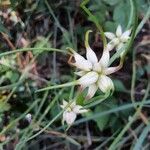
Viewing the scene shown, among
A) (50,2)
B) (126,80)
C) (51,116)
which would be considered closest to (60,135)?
(51,116)

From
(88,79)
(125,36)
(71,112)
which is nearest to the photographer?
(88,79)

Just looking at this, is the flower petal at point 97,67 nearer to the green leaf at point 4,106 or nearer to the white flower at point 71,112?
the white flower at point 71,112

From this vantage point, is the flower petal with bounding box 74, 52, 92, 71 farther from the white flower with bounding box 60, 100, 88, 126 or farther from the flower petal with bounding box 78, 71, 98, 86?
the white flower with bounding box 60, 100, 88, 126

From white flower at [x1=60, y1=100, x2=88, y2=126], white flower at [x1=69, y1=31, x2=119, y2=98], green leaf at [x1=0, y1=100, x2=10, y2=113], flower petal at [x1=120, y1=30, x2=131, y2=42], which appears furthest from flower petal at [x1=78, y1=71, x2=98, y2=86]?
green leaf at [x1=0, y1=100, x2=10, y2=113]

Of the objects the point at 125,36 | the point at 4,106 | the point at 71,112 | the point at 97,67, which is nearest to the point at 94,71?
the point at 97,67

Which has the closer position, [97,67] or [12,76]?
[97,67]

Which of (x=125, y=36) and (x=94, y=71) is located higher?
(x=94, y=71)

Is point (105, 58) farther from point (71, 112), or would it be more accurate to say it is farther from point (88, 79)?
point (71, 112)

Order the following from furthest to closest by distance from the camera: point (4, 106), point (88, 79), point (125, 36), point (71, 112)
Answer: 1. point (4, 106)
2. point (125, 36)
3. point (71, 112)
4. point (88, 79)
